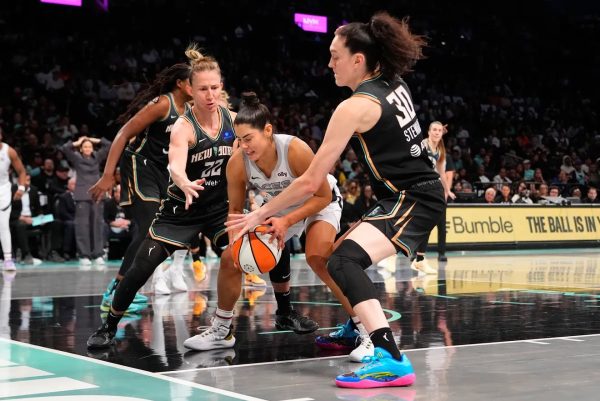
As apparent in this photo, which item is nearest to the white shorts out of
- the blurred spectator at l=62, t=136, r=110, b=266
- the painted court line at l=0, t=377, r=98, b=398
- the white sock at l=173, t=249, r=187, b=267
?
the painted court line at l=0, t=377, r=98, b=398

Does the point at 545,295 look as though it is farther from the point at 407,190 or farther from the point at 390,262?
the point at 407,190

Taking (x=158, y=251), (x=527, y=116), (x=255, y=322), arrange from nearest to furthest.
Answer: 1. (x=158, y=251)
2. (x=255, y=322)
3. (x=527, y=116)

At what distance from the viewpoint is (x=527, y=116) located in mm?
27266

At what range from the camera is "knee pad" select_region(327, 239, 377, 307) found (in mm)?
4293

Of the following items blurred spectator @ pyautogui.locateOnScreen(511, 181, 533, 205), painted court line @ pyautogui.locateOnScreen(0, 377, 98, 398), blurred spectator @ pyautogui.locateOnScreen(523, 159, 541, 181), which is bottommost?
painted court line @ pyautogui.locateOnScreen(0, 377, 98, 398)

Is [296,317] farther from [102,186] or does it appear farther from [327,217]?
[102,186]

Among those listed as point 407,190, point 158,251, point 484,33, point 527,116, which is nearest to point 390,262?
point 158,251

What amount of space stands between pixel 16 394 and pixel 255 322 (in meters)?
Answer: 2.69

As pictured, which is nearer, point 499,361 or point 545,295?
point 499,361

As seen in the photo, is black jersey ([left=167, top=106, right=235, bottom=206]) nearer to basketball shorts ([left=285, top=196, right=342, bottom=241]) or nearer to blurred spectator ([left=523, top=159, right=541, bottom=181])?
basketball shorts ([left=285, top=196, right=342, bottom=241])

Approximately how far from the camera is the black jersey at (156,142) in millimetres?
6836

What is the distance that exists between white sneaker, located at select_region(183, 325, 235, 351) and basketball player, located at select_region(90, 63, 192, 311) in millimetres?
1625

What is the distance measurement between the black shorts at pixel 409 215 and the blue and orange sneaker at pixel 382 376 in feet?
1.95

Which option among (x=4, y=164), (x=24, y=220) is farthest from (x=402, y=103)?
(x=24, y=220)
